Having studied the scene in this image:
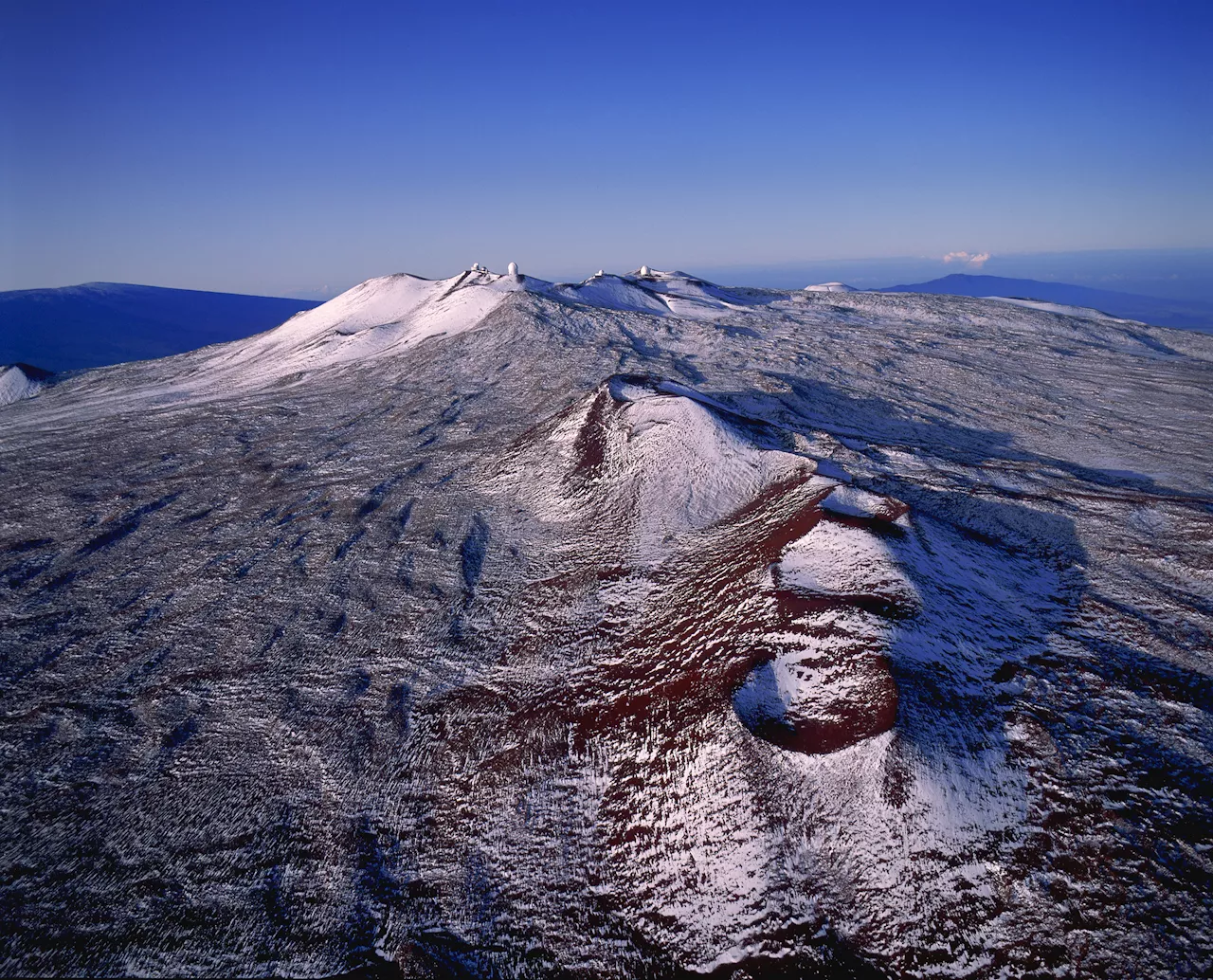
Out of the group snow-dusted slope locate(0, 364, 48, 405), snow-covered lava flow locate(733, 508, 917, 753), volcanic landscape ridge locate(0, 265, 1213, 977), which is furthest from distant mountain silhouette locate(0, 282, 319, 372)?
snow-covered lava flow locate(733, 508, 917, 753)

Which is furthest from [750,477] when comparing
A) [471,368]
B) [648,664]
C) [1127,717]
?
[471,368]

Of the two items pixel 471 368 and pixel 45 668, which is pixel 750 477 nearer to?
pixel 45 668

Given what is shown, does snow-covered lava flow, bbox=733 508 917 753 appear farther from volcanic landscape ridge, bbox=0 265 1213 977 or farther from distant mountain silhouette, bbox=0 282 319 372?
distant mountain silhouette, bbox=0 282 319 372

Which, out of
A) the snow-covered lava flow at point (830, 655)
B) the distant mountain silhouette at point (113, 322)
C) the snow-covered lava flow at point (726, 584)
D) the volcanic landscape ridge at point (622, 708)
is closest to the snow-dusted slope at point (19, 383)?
the volcanic landscape ridge at point (622, 708)

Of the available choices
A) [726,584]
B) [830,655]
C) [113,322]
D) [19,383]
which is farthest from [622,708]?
[113,322]

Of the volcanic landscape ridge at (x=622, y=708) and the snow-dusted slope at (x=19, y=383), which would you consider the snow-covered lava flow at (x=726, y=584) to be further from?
the snow-dusted slope at (x=19, y=383)

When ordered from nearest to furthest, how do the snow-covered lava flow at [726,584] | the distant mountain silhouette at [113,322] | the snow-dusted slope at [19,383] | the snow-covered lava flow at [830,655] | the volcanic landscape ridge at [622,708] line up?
1. the volcanic landscape ridge at [622,708]
2. the snow-covered lava flow at [830,655]
3. the snow-covered lava flow at [726,584]
4. the snow-dusted slope at [19,383]
5. the distant mountain silhouette at [113,322]
